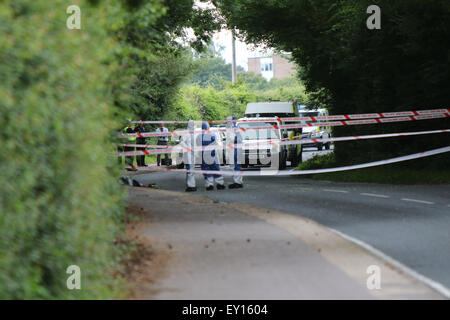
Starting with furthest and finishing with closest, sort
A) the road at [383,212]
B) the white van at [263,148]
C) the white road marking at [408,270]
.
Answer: the white van at [263,148], the road at [383,212], the white road marking at [408,270]

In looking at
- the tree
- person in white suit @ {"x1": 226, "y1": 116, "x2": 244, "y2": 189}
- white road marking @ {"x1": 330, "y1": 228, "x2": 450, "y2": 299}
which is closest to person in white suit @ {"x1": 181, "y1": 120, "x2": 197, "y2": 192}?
person in white suit @ {"x1": 226, "y1": 116, "x2": 244, "y2": 189}

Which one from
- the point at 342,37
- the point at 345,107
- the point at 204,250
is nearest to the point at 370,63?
the point at 342,37

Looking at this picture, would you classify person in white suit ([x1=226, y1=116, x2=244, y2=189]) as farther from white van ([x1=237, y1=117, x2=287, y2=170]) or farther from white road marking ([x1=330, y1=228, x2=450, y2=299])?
white road marking ([x1=330, y1=228, x2=450, y2=299])

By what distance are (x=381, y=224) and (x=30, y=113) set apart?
8.82m

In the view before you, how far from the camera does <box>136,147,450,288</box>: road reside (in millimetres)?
10320

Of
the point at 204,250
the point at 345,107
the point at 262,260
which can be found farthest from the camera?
the point at 345,107

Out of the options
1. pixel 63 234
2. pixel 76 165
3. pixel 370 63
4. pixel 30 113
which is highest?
pixel 370 63

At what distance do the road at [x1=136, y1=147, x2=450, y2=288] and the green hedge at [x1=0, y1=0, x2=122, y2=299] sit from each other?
13.7 ft

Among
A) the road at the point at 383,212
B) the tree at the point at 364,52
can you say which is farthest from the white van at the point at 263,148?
the road at the point at 383,212

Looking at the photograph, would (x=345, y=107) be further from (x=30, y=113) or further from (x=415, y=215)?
(x=30, y=113)

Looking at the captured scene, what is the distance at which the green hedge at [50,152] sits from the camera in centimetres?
493

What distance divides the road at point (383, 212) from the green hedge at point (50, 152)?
417cm

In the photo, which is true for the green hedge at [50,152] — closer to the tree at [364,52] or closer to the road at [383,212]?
the road at [383,212]
